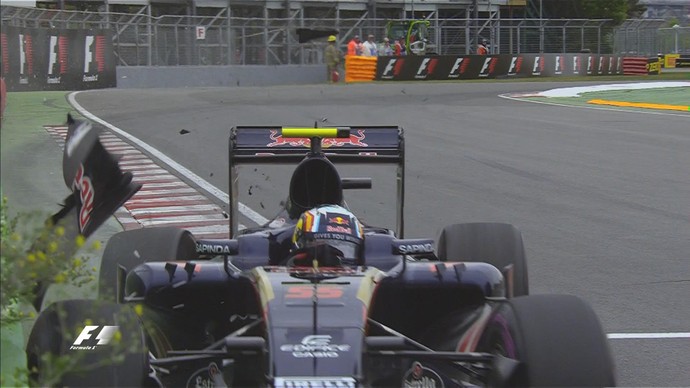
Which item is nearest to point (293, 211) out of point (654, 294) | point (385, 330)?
point (385, 330)

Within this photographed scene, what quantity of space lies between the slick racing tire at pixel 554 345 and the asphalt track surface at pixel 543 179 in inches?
57.4

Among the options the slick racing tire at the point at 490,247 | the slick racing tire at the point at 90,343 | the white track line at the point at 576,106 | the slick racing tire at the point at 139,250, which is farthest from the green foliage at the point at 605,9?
the slick racing tire at the point at 90,343

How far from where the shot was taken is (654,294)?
25.7ft

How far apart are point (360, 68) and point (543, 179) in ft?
91.0

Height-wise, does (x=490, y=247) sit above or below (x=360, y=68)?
below

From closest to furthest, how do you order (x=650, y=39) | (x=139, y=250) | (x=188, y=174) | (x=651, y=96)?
(x=139, y=250) → (x=188, y=174) → (x=651, y=96) → (x=650, y=39)

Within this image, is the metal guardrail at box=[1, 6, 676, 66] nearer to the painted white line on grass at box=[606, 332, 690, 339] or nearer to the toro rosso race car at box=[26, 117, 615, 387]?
the toro rosso race car at box=[26, 117, 615, 387]

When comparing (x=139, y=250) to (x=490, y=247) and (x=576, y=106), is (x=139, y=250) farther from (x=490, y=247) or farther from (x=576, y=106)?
(x=576, y=106)

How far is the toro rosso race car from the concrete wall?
32.0 meters

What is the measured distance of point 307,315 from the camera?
459 centimetres

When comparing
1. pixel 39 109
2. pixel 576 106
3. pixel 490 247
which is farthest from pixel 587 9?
pixel 490 247

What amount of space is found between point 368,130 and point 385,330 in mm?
2638

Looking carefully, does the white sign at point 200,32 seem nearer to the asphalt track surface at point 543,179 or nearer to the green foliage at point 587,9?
the asphalt track surface at point 543,179

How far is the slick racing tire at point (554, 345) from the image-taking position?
4.38 m
